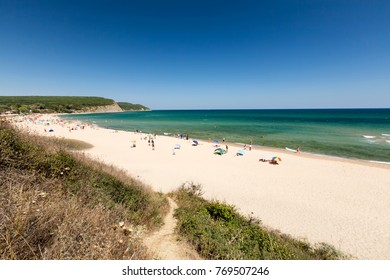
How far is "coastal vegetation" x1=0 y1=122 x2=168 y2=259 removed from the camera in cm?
233

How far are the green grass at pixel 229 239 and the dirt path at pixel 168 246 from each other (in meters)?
0.21

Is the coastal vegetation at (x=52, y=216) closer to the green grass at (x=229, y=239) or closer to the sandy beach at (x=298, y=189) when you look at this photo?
the green grass at (x=229, y=239)

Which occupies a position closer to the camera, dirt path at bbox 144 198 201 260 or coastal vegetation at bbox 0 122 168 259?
coastal vegetation at bbox 0 122 168 259

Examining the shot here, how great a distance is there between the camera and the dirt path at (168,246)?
13.5 ft

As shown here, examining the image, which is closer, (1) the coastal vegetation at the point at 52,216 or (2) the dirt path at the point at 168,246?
(1) the coastal vegetation at the point at 52,216

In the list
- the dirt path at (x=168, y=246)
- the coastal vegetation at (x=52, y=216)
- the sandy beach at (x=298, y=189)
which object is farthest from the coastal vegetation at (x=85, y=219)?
the sandy beach at (x=298, y=189)

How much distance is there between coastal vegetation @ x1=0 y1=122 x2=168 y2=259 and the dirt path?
1.44ft

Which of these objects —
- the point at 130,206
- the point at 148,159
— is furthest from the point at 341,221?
the point at 148,159

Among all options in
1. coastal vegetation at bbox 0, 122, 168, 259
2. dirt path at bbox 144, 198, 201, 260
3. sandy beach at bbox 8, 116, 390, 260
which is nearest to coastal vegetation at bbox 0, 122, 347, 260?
coastal vegetation at bbox 0, 122, 168, 259

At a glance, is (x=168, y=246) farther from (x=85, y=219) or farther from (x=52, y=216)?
(x=52, y=216)

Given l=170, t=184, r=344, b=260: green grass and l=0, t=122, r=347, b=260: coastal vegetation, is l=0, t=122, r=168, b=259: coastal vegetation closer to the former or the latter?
l=0, t=122, r=347, b=260: coastal vegetation

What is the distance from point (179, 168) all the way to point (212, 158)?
5574mm

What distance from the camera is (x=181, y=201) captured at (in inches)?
320

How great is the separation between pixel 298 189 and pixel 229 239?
34.9ft
